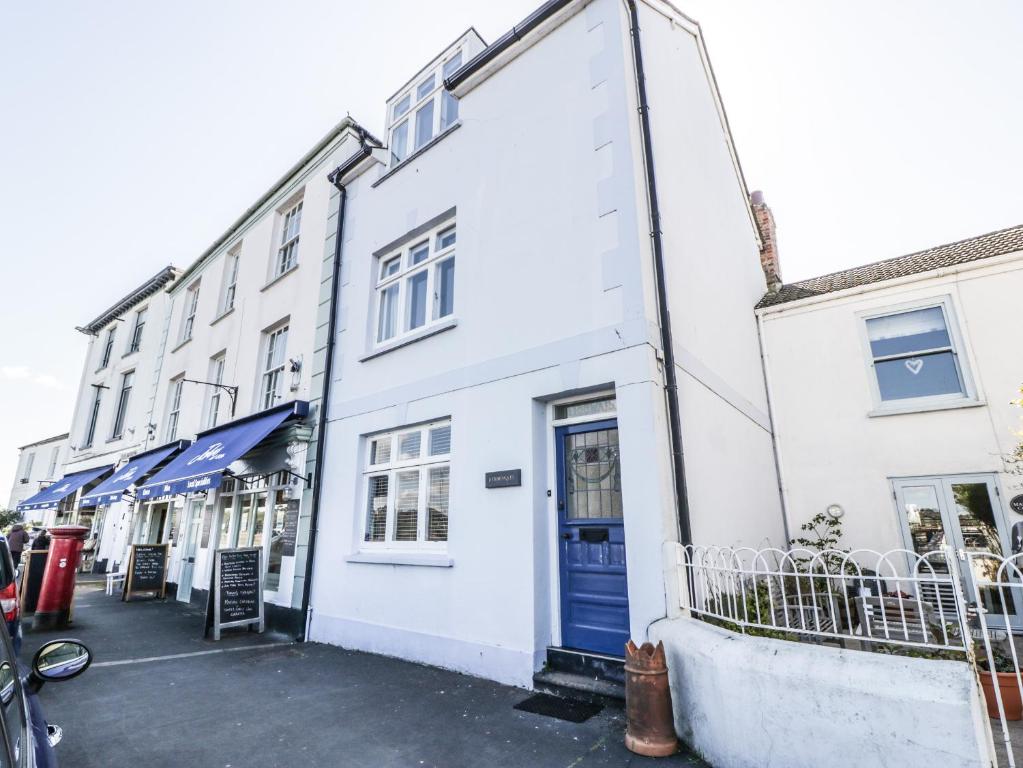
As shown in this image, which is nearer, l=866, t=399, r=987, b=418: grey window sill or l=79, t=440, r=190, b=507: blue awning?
l=866, t=399, r=987, b=418: grey window sill

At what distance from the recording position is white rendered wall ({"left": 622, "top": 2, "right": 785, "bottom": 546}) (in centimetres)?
613

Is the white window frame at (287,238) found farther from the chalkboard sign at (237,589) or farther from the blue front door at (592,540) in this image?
the blue front door at (592,540)

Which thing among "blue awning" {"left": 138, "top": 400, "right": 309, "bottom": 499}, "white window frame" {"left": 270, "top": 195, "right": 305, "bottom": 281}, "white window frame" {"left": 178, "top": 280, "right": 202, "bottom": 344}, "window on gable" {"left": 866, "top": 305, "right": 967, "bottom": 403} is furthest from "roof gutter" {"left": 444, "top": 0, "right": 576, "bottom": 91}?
"white window frame" {"left": 178, "top": 280, "right": 202, "bottom": 344}

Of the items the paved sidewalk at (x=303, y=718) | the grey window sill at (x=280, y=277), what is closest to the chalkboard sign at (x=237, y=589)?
the paved sidewalk at (x=303, y=718)

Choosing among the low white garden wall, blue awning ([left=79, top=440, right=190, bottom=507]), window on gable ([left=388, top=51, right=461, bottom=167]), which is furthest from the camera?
blue awning ([left=79, top=440, right=190, bottom=507])

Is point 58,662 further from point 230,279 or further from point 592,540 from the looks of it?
point 230,279

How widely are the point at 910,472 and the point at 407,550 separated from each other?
7960mm

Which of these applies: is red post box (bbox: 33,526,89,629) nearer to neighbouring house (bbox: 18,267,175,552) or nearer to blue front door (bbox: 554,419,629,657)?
neighbouring house (bbox: 18,267,175,552)

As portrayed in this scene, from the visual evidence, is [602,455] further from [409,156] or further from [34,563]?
[34,563]

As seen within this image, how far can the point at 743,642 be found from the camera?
3697mm

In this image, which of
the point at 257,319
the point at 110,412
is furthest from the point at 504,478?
the point at 110,412

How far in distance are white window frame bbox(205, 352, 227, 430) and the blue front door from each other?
9.87m

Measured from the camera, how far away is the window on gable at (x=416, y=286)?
7.90 meters

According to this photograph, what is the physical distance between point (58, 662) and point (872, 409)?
10497 millimetres
